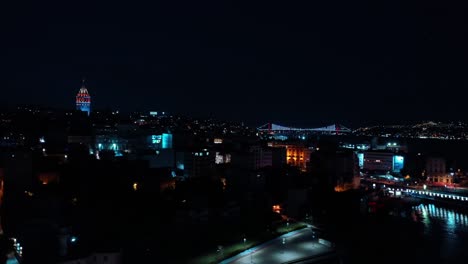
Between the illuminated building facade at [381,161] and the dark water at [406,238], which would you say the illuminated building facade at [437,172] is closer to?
the illuminated building facade at [381,161]

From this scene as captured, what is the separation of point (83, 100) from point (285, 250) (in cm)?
1752

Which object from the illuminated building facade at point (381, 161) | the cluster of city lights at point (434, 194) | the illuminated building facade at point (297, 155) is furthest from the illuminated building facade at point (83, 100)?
the cluster of city lights at point (434, 194)

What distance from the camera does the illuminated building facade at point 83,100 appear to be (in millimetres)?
21027

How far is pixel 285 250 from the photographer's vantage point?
574cm

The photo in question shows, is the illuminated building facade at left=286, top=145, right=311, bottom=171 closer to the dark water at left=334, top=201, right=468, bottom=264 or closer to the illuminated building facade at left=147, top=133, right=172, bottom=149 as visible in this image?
the illuminated building facade at left=147, top=133, right=172, bottom=149

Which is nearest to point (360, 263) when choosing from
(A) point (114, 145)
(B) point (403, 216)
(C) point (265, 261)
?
(C) point (265, 261)

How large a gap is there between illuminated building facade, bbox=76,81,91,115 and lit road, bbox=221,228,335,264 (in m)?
16.7

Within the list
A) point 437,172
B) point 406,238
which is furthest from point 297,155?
point 406,238

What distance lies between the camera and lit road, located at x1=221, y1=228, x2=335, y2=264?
5332 millimetres

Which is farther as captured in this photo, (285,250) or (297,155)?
(297,155)

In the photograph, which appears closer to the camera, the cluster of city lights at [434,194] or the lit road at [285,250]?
the lit road at [285,250]

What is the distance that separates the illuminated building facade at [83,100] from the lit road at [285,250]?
16.7m

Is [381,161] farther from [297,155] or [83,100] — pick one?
[83,100]

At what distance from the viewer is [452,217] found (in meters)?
9.03
